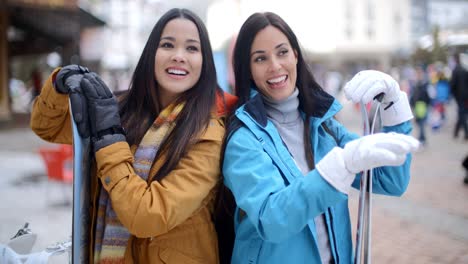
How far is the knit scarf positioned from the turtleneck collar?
373mm

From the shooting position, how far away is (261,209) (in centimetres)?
130

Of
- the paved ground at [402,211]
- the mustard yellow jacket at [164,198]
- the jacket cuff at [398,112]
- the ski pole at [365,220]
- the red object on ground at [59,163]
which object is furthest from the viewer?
the red object on ground at [59,163]

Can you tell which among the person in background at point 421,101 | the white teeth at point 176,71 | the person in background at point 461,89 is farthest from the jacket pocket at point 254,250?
the person in background at point 461,89

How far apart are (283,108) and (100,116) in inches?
28.0

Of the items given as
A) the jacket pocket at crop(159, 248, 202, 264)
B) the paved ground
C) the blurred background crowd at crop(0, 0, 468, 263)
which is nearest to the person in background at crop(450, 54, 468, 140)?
the blurred background crowd at crop(0, 0, 468, 263)

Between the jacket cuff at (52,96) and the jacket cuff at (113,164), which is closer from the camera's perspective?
the jacket cuff at (113,164)

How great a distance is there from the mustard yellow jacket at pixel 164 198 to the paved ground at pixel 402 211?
0.52 m

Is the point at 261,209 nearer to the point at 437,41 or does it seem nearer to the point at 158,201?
the point at 158,201

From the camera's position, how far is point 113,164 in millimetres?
1381

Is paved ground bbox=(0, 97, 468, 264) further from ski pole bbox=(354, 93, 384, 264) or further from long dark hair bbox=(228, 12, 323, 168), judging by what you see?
ski pole bbox=(354, 93, 384, 264)

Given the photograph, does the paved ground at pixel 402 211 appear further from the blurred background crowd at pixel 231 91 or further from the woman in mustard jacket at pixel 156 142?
the woman in mustard jacket at pixel 156 142

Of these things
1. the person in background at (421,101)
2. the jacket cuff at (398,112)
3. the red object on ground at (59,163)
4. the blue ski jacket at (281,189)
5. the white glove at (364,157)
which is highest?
the jacket cuff at (398,112)

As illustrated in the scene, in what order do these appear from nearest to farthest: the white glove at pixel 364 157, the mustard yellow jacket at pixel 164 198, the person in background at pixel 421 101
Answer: the white glove at pixel 364 157 < the mustard yellow jacket at pixel 164 198 < the person in background at pixel 421 101

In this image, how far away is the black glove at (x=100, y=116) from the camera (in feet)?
4.70
